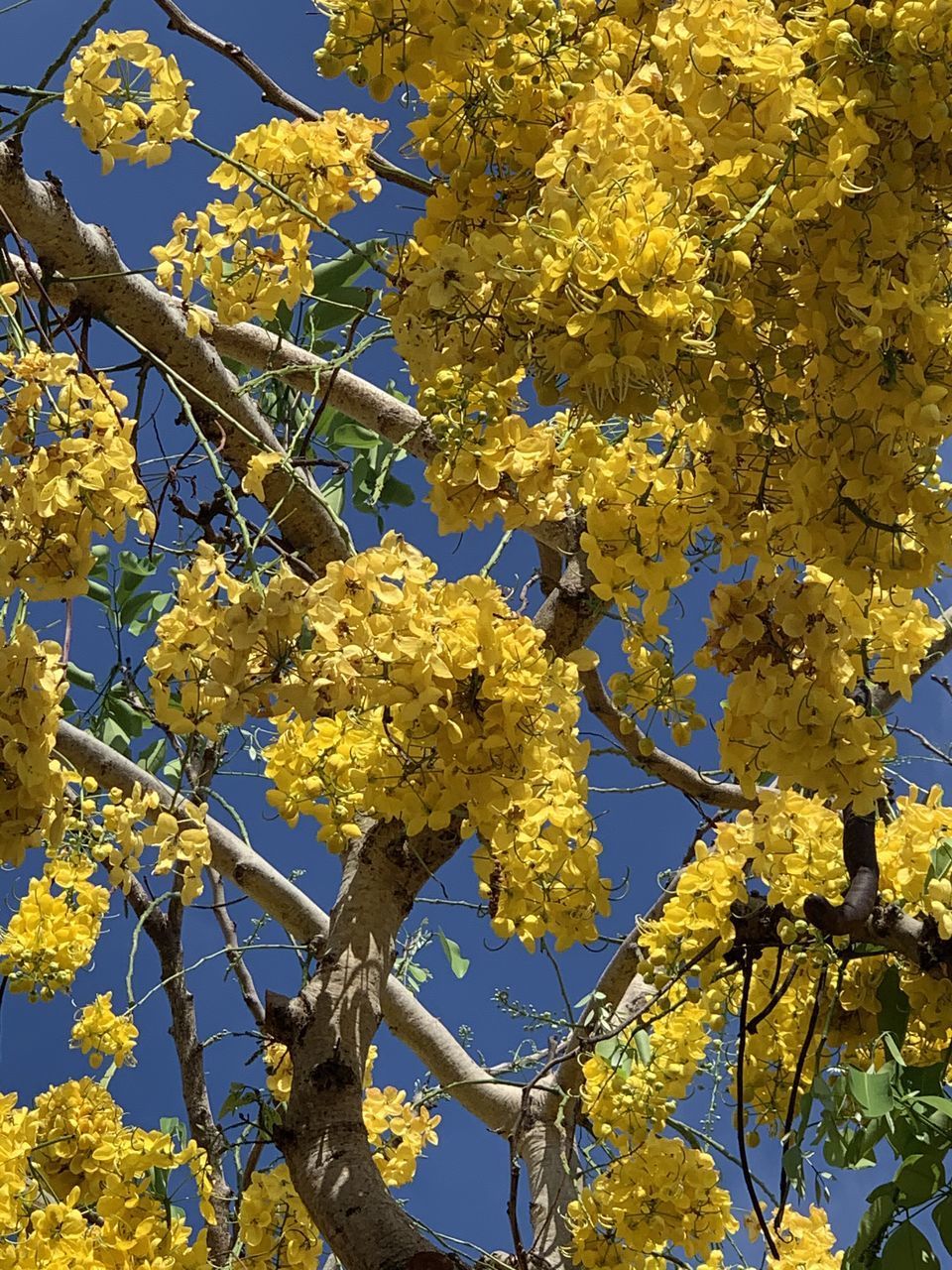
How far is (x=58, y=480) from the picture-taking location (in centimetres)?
103

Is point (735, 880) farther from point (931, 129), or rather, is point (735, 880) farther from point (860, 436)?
point (931, 129)

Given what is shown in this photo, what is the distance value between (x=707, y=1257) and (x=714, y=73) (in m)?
1.80

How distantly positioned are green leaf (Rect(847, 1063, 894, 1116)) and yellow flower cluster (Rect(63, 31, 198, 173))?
3.72 feet

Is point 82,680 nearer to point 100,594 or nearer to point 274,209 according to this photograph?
point 100,594

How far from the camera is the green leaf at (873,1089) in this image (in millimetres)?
1139

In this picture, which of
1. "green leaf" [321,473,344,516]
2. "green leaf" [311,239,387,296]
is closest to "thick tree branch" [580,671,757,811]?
"green leaf" [321,473,344,516]

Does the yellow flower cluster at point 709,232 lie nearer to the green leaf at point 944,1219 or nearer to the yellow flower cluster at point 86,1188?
the green leaf at point 944,1219

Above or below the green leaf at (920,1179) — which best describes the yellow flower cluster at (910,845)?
above

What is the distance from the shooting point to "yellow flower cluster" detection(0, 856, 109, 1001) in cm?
210

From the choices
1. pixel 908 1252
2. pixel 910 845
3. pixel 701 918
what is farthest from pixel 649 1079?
pixel 908 1252

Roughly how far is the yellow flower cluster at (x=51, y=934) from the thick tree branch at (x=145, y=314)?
2.23ft

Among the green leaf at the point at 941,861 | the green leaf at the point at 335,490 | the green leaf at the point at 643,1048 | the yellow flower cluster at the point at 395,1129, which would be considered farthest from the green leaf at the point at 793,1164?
the green leaf at the point at 335,490

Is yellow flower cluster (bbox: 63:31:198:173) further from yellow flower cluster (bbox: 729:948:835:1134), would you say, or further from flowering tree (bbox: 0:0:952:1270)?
yellow flower cluster (bbox: 729:948:835:1134)

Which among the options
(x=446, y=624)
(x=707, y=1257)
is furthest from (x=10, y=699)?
(x=707, y=1257)
